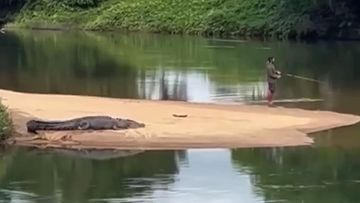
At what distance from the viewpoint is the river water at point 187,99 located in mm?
18078

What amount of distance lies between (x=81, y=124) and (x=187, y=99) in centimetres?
821

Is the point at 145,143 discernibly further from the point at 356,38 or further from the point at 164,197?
the point at 356,38

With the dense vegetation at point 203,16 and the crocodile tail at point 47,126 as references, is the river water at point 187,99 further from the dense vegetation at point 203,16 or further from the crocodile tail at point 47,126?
the dense vegetation at point 203,16

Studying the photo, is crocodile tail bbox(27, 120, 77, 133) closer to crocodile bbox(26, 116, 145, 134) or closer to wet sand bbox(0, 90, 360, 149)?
crocodile bbox(26, 116, 145, 134)

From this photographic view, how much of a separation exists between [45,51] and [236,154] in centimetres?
3467

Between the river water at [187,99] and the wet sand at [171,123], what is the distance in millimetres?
677

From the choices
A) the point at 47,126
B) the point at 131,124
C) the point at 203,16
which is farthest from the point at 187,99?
the point at 203,16

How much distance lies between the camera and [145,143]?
2242 centimetres

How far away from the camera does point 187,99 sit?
3139cm

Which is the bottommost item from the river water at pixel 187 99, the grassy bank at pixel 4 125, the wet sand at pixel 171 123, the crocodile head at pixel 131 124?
the river water at pixel 187 99

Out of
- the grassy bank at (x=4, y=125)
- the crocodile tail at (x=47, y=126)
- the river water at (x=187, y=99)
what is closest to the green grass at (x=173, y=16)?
the river water at (x=187, y=99)

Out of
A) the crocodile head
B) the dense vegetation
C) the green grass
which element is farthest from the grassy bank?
the green grass

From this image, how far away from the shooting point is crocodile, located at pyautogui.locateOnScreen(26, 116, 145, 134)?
23484 mm

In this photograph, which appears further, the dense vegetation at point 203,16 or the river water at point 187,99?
the dense vegetation at point 203,16
